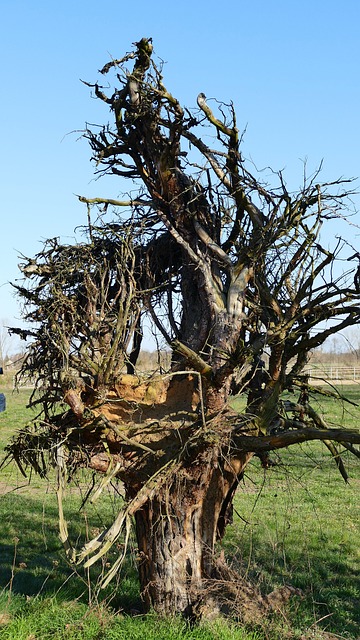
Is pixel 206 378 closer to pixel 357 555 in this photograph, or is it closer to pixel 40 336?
pixel 40 336

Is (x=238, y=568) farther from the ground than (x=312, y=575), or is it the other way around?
(x=238, y=568)

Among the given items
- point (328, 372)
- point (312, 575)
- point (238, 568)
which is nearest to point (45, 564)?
point (238, 568)

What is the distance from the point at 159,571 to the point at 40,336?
8.86ft

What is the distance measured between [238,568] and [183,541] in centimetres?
86

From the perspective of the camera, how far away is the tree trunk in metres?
7.14

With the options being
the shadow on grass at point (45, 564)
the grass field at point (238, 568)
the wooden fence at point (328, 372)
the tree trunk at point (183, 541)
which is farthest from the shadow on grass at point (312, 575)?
the wooden fence at point (328, 372)

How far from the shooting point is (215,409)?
6.95 metres

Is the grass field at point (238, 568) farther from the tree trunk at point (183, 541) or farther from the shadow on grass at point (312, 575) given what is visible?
the tree trunk at point (183, 541)

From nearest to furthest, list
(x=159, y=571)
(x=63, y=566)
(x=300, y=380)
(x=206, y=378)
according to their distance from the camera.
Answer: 1. (x=206, y=378)
2. (x=159, y=571)
3. (x=300, y=380)
4. (x=63, y=566)

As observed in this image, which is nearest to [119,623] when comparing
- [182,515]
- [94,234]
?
[182,515]

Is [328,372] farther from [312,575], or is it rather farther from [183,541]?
[312,575]

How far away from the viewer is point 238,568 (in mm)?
7699

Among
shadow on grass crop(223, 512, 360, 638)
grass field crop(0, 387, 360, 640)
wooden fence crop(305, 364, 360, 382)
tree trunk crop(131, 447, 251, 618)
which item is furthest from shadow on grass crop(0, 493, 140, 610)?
wooden fence crop(305, 364, 360, 382)

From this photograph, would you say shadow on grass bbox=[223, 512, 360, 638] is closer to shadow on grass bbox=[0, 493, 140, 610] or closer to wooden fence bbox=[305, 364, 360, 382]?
shadow on grass bbox=[0, 493, 140, 610]
